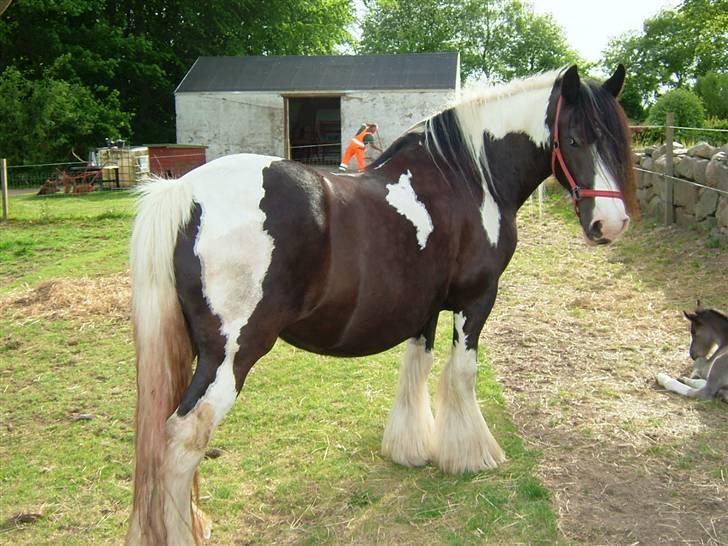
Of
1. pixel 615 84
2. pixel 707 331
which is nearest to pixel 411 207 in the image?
pixel 615 84

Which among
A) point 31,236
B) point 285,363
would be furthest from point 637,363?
point 31,236

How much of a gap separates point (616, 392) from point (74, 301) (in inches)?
202

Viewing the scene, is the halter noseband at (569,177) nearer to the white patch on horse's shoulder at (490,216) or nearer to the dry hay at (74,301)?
the white patch on horse's shoulder at (490,216)

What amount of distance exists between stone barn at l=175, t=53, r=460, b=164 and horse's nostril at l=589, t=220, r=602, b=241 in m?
18.7

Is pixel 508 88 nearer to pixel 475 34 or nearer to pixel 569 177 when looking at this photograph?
pixel 569 177

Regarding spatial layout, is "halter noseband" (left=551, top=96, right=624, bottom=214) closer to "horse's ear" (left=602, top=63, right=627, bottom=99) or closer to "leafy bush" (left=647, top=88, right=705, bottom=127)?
"horse's ear" (left=602, top=63, right=627, bottom=99)

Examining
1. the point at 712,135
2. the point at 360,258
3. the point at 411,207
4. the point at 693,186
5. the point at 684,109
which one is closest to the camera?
the point at 360,258

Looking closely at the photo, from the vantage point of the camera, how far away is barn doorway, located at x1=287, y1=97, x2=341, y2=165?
88.3 feet

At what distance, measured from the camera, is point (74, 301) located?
645 cm

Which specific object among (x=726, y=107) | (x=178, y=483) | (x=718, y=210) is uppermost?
(x=726, y=107)

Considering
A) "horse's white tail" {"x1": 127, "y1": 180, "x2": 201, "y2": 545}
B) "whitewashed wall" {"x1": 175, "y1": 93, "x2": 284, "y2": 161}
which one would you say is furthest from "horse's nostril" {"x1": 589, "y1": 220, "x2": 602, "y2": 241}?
"whitewashed wall" {"x1": 175, "y1": 93, "x2": 284, "y2": 161}

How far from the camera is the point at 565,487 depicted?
3244 mm

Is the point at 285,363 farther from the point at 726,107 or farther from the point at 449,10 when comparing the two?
the point at 449,10

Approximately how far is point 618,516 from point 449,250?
1.47 m
